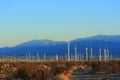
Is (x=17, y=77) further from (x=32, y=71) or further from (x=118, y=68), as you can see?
(x=118, y=68)

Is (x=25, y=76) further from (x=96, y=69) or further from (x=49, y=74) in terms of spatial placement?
(x=96, y=69)

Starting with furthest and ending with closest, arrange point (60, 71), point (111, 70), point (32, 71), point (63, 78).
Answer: point (111, 70), point (60, 71), point (32, 71), point (63, 78)

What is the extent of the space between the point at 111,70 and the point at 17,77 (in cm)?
1520

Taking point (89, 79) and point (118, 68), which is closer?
point (89, 79)

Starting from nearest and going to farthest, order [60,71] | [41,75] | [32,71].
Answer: [41,75], [32,71], [60,71]

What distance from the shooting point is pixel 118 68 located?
61031 mm

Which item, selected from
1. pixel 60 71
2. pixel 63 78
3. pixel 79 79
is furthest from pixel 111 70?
pixel 63 78

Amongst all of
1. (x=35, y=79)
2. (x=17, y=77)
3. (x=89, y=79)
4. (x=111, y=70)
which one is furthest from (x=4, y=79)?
(x=111, y=70)

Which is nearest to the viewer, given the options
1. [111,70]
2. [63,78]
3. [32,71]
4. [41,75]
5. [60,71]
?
[63,78]

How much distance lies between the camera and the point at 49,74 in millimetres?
44812

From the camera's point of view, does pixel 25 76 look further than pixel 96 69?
No

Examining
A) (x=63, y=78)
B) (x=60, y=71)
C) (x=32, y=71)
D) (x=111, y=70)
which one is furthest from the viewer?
(x=111, y=70)

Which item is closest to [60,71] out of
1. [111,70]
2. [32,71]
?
[32,71]

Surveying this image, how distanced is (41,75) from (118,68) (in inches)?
741
